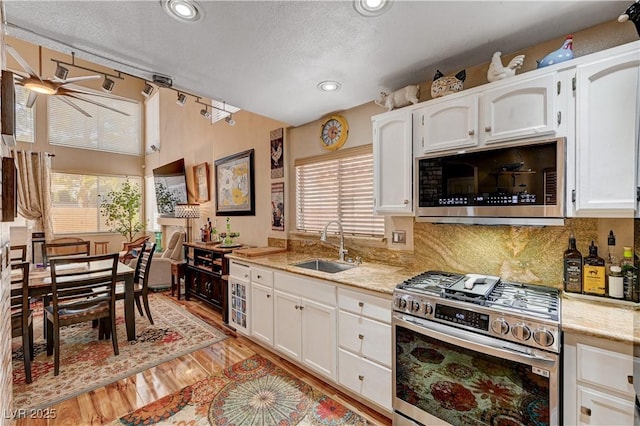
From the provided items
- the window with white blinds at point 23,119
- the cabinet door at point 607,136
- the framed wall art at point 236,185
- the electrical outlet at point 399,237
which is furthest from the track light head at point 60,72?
the window with white blinds at point 23,119

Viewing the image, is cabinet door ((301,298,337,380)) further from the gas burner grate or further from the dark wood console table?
the dark wood console table

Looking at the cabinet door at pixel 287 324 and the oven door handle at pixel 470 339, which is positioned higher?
the oven door handle at pixel 470 339

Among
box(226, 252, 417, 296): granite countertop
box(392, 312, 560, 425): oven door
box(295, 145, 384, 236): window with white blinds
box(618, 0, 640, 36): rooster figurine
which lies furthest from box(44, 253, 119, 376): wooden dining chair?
box(618, 0, 640, 36): rooster figurine

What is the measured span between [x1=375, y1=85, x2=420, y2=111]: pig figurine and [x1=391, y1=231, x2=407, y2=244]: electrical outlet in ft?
3.46

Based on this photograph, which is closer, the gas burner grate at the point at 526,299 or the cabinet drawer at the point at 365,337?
the gas burner grate at the point at 526,299

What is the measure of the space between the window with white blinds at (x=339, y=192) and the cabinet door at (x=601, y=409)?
170cm

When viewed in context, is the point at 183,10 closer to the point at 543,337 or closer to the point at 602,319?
the point at 543,337

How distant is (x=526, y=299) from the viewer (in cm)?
158

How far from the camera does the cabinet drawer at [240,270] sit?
2998mm

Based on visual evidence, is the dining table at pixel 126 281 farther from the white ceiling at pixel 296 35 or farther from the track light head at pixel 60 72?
the white ceiling at pixel 296 35

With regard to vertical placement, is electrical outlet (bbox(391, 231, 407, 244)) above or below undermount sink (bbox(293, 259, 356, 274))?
above

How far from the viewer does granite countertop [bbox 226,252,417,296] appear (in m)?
1.99

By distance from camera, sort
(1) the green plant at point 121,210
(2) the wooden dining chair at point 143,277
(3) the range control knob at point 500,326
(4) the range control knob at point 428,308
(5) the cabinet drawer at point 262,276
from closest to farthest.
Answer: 1. (3) the range control knob at point 500,326
2. (4) the range control knob at point 428,308
3. (5) the cabinet drawer at point 262,276
4. (2) the wooden dining chair at point 143,277
5. (1) the green plant at point 121,210

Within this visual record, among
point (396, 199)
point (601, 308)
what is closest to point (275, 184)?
point (396, 199)
